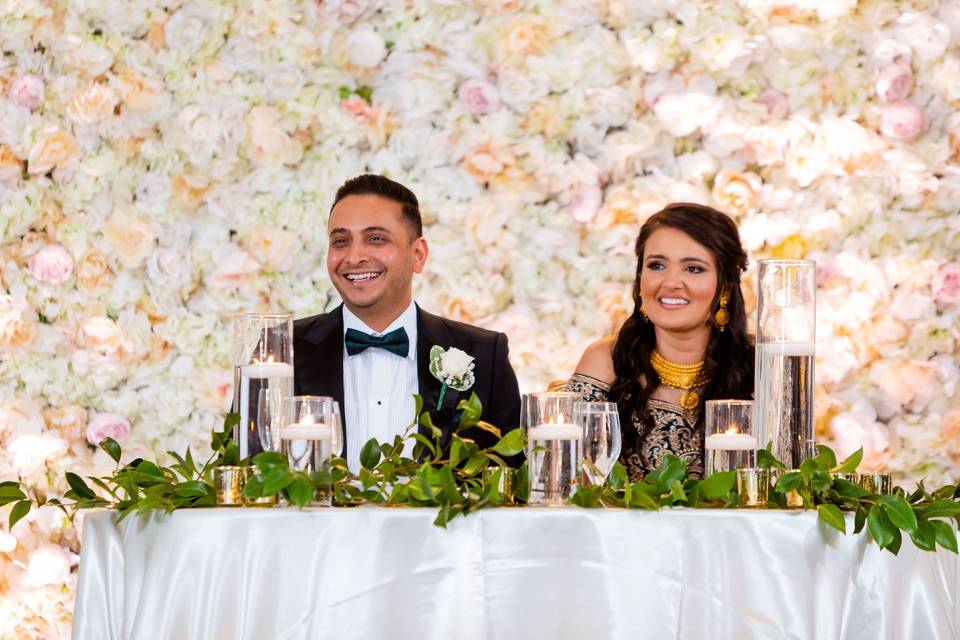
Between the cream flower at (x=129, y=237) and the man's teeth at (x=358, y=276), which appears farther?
the cream flower at (x=129, y=237)

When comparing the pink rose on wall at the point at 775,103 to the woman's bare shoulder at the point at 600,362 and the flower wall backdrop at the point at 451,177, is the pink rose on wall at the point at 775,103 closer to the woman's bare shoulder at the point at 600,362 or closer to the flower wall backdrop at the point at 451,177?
the flower wall backdrop at the point at 451,177

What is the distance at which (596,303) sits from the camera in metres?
4.04

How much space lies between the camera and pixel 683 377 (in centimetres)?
343

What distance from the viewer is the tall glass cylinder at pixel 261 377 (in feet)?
6.91

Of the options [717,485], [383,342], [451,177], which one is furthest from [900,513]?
[451,177]

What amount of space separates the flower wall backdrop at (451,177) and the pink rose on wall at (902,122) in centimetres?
1

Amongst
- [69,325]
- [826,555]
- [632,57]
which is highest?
[632,57]

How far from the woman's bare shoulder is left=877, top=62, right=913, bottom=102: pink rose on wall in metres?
1.30

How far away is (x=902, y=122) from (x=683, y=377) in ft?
4.18

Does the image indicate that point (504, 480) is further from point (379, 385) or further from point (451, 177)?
point (451, 177)

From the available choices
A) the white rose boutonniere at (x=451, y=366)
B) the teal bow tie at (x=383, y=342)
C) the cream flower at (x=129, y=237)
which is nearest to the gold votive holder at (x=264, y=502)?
the white rose boutonniere at (x=451, y=366)

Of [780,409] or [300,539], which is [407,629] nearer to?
[300,539]

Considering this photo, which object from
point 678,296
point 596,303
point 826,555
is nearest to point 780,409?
point 826,555

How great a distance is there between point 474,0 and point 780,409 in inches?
91.7
